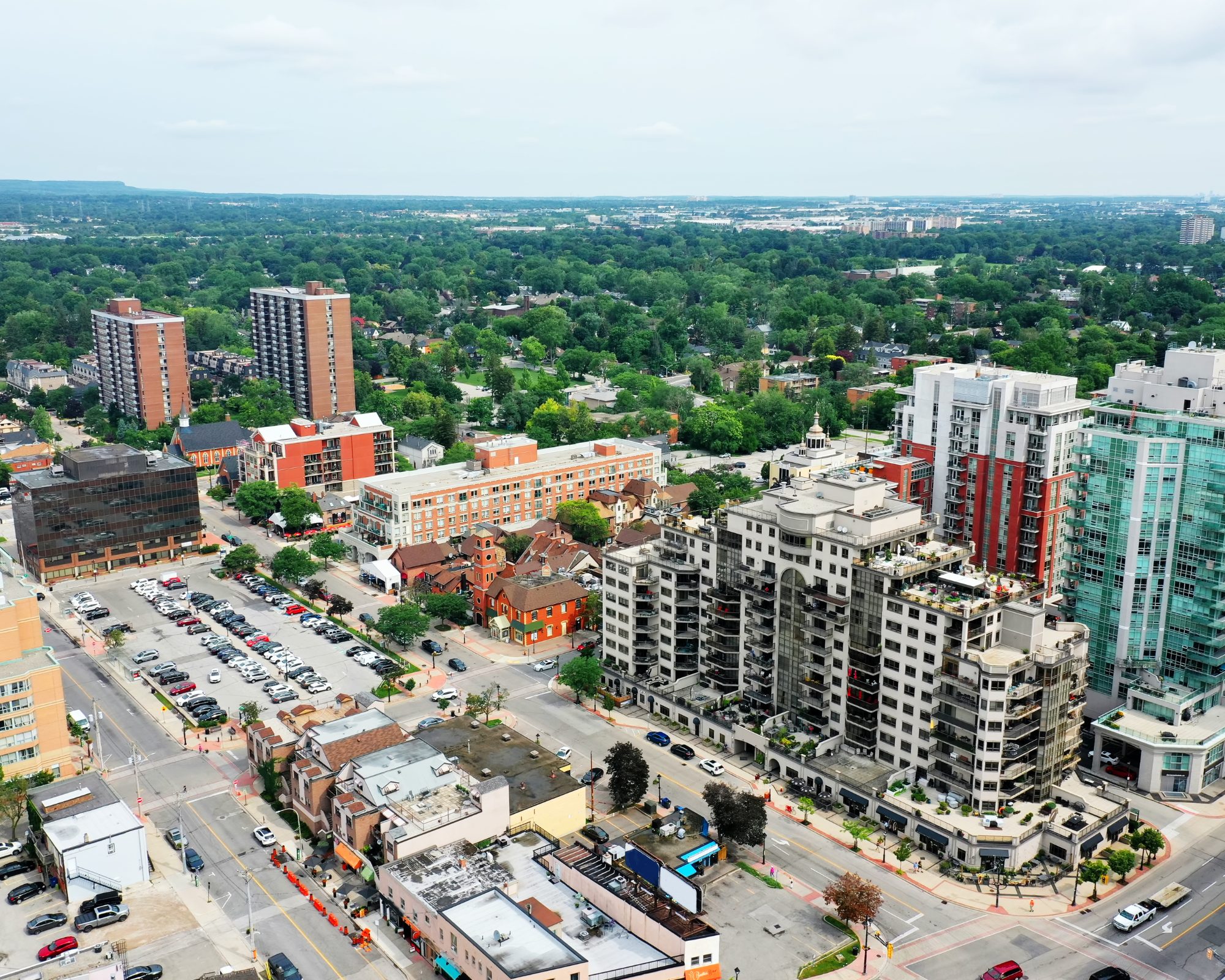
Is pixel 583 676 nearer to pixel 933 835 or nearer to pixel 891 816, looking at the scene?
pixel 891 816

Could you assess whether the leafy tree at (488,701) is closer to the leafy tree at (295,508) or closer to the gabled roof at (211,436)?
the leafy tree at (295,508)

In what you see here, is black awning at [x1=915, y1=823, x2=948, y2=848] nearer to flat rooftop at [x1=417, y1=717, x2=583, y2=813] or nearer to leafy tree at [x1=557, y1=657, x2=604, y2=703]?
flat rooftop at [x1=417, y1=717, x2=583, y2=813]

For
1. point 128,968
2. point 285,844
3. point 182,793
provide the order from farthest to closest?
point 182,793 < point 285,844 < point 128,968

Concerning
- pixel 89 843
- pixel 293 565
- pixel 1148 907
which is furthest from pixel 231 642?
pixel 1148 907

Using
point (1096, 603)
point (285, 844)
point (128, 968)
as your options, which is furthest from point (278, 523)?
point (1096, 603)

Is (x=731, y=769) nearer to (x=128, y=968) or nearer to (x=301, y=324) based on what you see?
(x=128, y=968)
